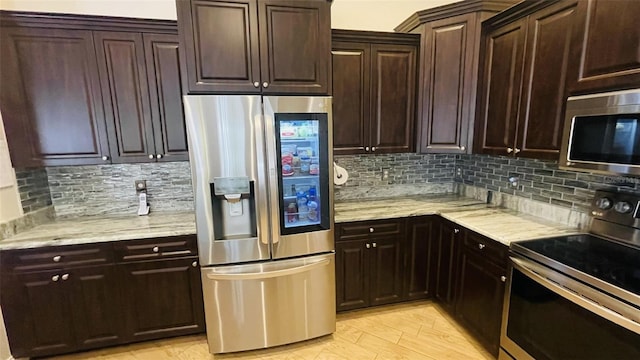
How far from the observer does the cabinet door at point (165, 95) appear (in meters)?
2.20

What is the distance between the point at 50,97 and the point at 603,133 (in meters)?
3.54

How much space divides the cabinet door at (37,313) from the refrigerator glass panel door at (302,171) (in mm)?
1649

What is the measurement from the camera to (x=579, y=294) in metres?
1.40

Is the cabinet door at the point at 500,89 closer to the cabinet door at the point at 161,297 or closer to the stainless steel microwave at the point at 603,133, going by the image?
the stainless steel microwave at the point at 603,133

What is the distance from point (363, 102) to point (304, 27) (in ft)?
2.82

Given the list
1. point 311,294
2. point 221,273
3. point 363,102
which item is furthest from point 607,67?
point 221,273

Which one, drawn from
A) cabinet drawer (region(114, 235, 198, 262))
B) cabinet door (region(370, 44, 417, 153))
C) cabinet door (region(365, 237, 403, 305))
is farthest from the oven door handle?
cabinet drawer (region(114, 235, 198, 262))

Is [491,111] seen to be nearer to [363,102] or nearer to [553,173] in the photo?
Answer: [553,173]

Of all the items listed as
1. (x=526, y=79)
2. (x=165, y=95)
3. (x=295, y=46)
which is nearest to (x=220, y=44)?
(x=295, y=46)

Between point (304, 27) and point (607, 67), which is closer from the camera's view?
point (607, 67)

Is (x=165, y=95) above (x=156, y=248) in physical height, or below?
above

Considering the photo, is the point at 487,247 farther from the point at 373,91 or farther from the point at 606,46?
the point at 373,91

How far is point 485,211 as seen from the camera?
2.45 m

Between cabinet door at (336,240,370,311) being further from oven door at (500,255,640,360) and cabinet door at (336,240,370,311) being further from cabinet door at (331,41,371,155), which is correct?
oven door at (500,255,640,360)
